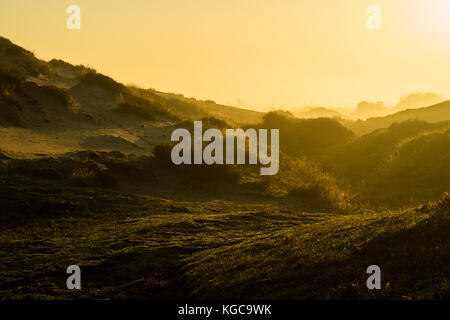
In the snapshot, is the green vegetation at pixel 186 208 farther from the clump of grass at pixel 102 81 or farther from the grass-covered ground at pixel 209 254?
the clump of grass at pixel 102 81

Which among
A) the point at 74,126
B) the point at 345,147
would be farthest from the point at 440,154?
the point at 74,126

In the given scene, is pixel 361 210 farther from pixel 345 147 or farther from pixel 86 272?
pixel 345 147

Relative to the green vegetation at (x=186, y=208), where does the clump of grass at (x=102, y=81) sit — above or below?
above

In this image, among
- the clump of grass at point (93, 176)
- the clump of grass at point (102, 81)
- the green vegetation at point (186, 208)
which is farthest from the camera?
the clump of grass at point (102, 81)

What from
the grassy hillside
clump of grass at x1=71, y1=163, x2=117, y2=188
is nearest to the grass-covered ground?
clump of grass at x1=71, y1=163, x2=117, y2=188

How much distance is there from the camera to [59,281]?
529 inches

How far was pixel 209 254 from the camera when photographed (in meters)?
14.8

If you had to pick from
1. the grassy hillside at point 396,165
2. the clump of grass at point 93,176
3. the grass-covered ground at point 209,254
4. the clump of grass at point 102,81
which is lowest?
the grass-covered ground at point 209,254

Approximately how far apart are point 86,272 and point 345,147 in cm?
4180

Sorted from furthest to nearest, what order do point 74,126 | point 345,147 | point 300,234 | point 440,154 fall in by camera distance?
point 345,147 < point 440,154 < point 74,126 < point 300,234

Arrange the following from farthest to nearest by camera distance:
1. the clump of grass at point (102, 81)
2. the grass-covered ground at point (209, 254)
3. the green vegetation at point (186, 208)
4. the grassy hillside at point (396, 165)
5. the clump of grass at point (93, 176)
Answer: the clump of grass at point (102, 81)
the grassy hillside at point (396, 165)
the clump of grass at point (93, 176)
the green vegetation at point (186, 208)
the grass-covered ground at point (209, 254)

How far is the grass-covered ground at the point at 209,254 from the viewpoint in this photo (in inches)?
408

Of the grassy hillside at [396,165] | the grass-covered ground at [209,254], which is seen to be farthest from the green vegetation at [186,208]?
the grassy hillside at [396,165]

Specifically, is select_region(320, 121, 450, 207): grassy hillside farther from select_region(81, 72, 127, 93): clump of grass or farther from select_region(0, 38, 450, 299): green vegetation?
select_region(81, 72, 127, 93): clump of grass
